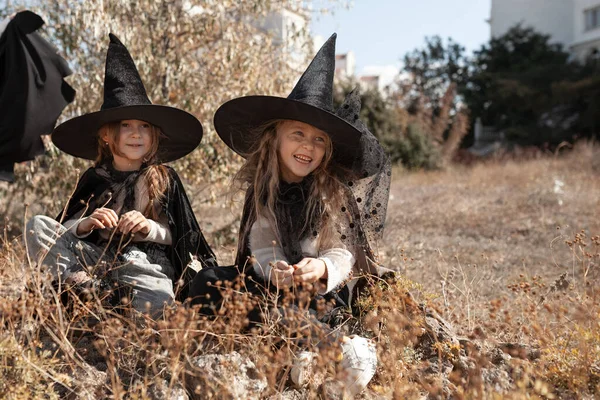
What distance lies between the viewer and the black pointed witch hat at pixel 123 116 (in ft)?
9.98

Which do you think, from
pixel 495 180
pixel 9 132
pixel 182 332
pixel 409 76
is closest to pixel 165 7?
pixel 9 132

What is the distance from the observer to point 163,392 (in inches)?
83.0

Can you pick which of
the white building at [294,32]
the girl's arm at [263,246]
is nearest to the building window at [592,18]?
the white building at [294,32]

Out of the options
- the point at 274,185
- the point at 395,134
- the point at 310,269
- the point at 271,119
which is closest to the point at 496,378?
the point at 310,269

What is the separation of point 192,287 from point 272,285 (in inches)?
14.4

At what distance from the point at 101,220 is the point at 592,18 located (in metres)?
27.0

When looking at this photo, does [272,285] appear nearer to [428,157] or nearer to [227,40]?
[227,40]

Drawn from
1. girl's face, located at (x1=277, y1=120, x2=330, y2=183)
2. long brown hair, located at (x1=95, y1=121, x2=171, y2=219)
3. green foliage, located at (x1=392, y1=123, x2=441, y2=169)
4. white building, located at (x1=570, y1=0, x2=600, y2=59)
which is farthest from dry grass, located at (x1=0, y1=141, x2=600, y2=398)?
white building, located at (x1=570, y1=0, x2=600, y2=59)

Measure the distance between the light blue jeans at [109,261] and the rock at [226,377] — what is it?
489 millimetres

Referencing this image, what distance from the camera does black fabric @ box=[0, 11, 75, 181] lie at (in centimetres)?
423

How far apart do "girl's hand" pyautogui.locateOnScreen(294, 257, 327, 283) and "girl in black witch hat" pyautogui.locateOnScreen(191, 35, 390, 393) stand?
0.14ft

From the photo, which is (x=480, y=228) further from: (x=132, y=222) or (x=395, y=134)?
(x=395, y=134)

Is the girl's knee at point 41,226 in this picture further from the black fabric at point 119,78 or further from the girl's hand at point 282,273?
the girl's hand at point 282,273

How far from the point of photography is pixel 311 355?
224 centimetres
